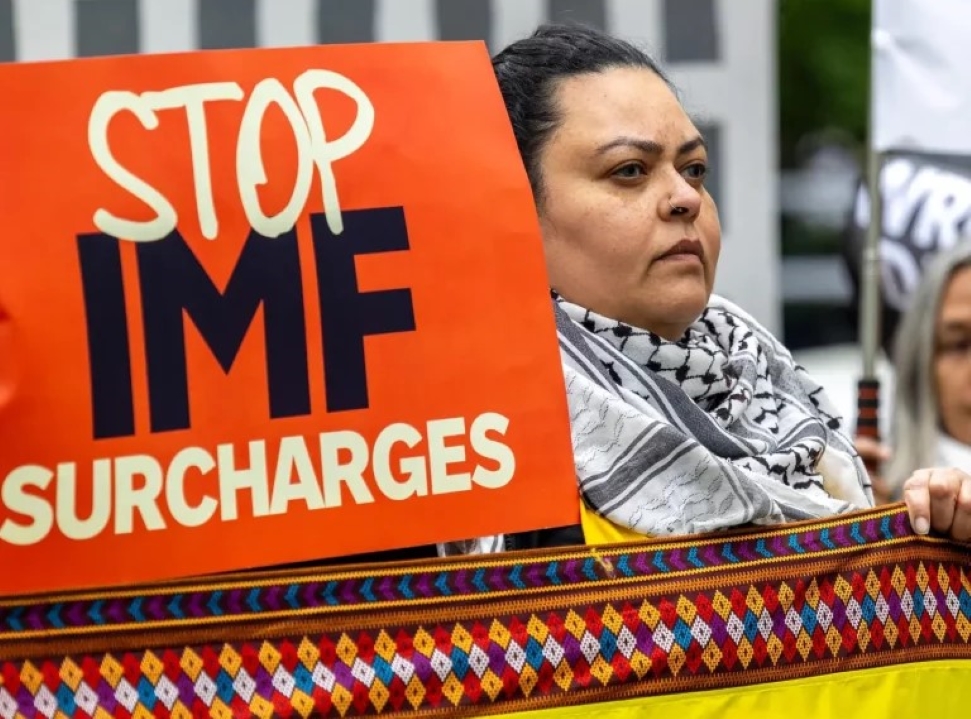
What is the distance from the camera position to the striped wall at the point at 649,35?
4141 mm

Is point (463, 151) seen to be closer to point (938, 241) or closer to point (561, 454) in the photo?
point (561, 454)

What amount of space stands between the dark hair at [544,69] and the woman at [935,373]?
1840 mm

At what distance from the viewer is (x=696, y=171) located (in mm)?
2238

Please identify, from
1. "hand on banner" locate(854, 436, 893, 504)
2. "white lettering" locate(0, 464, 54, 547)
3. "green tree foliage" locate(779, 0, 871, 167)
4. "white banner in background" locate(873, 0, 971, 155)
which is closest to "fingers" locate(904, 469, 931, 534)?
"white lettering" locate(0, 464, 54, 547)

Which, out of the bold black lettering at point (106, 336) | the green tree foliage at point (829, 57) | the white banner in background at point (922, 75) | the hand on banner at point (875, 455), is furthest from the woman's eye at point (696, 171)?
the green tree foliage at point (829, 57)

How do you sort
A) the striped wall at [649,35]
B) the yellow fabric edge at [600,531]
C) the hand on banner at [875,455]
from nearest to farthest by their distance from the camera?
the yellow fabric edge at [600,531]
the hand on banner at [875,455]
the striped wall at [649,35]

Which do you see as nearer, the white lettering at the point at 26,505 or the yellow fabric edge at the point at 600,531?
the white lettering at the point at 26,505

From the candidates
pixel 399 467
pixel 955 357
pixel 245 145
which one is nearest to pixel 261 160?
pixel 245 145

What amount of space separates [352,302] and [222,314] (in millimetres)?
149

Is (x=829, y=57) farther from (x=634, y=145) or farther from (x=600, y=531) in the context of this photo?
(x=600, y=531)

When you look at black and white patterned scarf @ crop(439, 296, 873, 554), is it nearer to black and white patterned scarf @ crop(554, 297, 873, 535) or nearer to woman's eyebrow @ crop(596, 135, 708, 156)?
black and white patterned scarf @ crop(554, 297, 873, 535)

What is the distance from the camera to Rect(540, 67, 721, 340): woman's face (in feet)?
6.98

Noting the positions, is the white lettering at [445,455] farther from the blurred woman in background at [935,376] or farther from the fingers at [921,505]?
the blurred woman in background at [935,376]

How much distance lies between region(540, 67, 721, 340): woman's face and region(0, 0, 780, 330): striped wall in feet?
6.43
